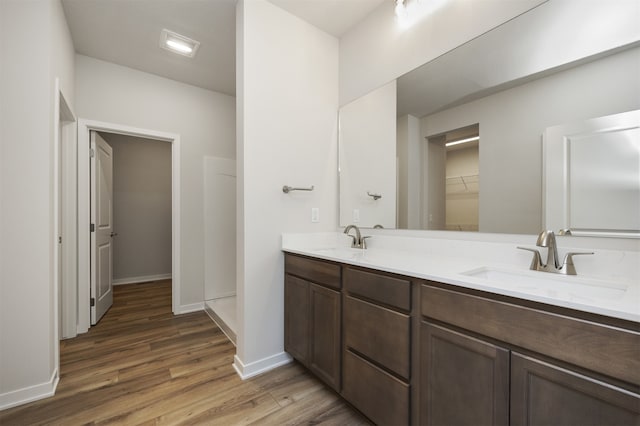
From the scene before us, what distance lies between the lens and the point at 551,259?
118 cm

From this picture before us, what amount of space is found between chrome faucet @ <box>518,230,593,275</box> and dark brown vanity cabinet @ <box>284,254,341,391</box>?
0.96 metres

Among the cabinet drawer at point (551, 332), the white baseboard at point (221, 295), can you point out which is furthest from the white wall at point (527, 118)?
the white baseboard at point (221, 295)

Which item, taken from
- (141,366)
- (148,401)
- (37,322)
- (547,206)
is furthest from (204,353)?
(547,206)

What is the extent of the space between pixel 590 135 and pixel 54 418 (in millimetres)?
3054

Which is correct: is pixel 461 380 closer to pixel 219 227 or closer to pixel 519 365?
pixel 519 365

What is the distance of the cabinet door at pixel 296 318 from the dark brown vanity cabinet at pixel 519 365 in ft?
2.89

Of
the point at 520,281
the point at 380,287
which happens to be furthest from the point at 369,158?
the point at 520,281

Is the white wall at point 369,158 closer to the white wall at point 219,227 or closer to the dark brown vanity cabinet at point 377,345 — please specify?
the dark brown vanity cabinet at point 377,345

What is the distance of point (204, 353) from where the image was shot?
2205 mm

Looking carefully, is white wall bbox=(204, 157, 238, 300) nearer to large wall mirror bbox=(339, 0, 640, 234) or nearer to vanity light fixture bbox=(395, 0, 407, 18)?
large wall mirror bbox=(339, 0, 640, 234)

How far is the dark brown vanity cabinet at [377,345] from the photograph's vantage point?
119cm

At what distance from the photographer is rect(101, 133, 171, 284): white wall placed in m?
4.45

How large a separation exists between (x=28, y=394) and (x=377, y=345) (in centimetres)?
213

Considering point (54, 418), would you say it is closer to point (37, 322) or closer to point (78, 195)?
point (37, 322)
